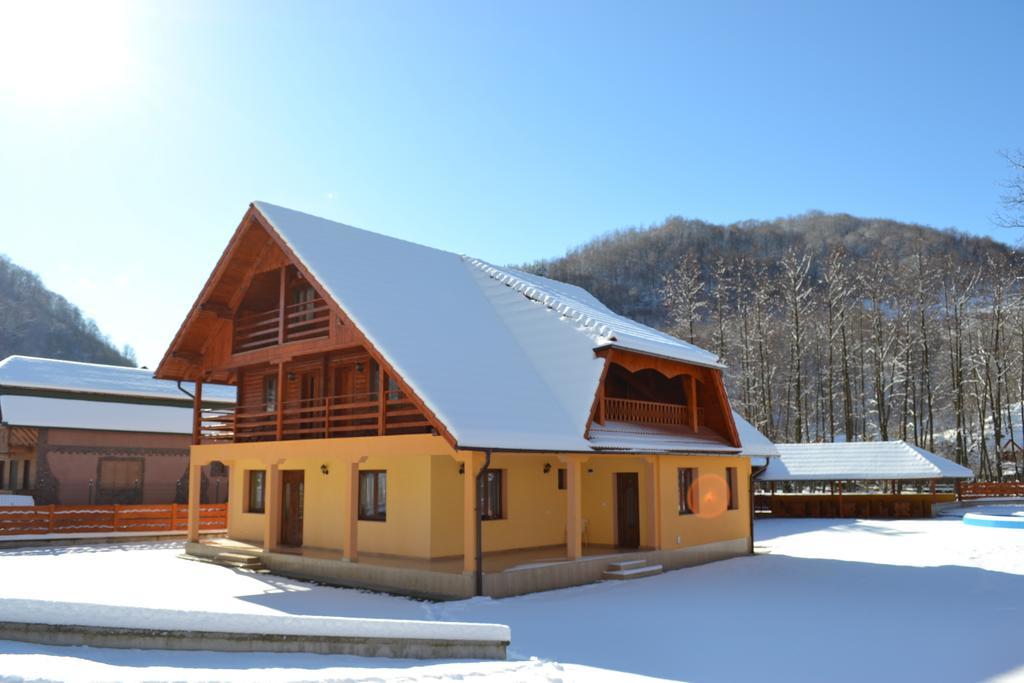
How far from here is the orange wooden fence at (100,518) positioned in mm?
22688

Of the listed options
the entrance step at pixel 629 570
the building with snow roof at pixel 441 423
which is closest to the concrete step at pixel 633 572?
the entrance step at pixel 629 570

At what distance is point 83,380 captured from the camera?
31.5m

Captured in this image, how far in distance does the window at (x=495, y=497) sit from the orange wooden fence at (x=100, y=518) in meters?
12.3

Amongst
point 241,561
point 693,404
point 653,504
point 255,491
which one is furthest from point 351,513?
point 693,404

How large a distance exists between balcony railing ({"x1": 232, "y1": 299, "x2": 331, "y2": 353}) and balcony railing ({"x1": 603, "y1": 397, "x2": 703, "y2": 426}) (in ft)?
22.5

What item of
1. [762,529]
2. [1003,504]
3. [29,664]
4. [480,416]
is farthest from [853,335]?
[29,664]

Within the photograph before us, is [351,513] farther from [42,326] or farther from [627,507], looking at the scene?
[42,326]

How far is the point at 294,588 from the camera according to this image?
49.1 feet

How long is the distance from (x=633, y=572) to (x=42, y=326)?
9317 cm

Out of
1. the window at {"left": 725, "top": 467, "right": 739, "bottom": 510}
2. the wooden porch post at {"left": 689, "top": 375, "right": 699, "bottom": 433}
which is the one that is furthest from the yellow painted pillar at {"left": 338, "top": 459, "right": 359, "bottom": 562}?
the window at {"left": 725, "top": 467, "right": 739, "bottom": 510}

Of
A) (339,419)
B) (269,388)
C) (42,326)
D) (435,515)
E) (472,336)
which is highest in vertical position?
(42,326)

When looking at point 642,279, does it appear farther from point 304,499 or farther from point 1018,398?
point 304,499

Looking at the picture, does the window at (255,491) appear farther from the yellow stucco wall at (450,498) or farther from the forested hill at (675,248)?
the forested hill at (675,248)

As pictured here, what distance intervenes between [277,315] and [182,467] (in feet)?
47.5
